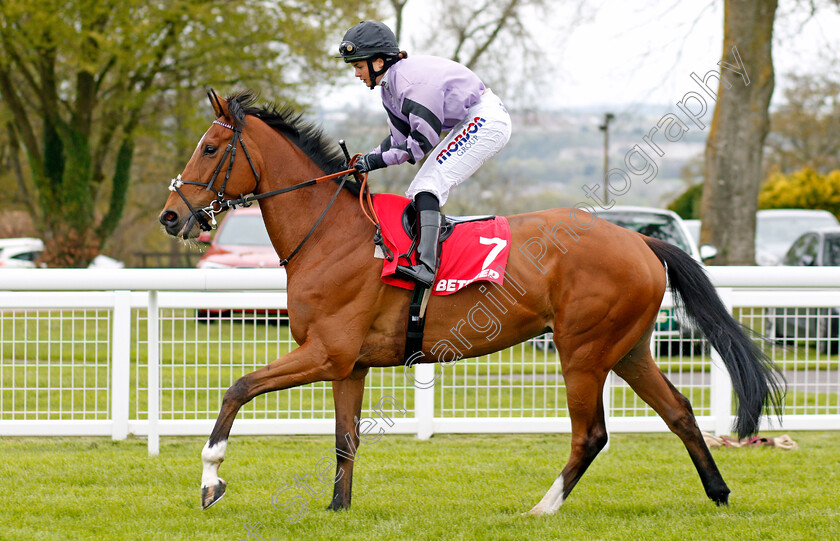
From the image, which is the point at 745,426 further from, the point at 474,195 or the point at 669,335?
the point at 474,195

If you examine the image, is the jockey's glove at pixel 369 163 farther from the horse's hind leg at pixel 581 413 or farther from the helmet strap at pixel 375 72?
the horse's hind leg at pixel 581 413

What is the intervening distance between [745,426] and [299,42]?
13.9 m


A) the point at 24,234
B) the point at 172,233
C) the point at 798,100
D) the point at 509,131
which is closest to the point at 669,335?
the point at 509,131

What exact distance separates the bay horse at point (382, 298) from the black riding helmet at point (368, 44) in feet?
1.50

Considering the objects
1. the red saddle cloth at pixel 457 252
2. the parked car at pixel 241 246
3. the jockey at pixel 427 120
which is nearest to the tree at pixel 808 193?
the parked car at pixel 241 246

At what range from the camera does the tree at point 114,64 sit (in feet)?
50.8

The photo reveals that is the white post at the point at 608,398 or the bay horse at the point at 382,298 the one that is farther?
the white post at the point at 608,398

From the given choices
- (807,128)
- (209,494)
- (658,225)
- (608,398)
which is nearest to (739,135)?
(658,225)

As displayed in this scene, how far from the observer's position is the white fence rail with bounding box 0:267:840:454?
4930 mm

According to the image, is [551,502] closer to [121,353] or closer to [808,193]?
[121,353]

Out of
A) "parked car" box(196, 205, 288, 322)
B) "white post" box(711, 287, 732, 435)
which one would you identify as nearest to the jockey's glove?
"white post" box(711, 287, 732, 435)

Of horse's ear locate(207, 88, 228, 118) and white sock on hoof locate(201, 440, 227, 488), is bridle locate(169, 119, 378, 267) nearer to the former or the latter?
horse's ear locate(207, 88, 228, 118)

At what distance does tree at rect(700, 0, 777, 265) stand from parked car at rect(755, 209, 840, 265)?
5.11m

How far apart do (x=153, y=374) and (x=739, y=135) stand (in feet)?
24.5
